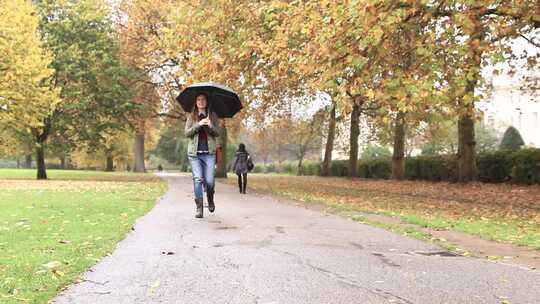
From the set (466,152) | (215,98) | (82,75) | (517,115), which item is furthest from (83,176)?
(517,115)

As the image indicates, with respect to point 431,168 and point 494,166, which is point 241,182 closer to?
point 494,166

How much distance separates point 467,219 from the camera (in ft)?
37.5

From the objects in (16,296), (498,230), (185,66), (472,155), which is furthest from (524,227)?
(472,155)

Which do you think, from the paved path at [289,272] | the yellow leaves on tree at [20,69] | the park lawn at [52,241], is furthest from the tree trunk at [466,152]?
the yellow leaves on tree at [20,69]

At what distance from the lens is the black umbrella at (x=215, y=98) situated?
9.98m

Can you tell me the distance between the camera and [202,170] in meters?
9.95

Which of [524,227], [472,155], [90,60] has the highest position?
[90,60]

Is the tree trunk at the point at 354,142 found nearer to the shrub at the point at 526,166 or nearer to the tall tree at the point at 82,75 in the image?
the shrub at the point at 526,166

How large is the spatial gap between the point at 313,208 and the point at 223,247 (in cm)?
680

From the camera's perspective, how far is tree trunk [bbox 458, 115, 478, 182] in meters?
23.5

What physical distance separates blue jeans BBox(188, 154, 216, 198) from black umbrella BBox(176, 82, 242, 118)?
3.03 ft

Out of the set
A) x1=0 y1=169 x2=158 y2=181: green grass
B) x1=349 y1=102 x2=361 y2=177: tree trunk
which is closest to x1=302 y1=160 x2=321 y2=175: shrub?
x1=349 y1=102 x2=361 y2=177: tree trunk

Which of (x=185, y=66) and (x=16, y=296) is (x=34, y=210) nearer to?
(x=16, y=296)

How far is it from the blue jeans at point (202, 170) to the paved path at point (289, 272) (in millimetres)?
1564
